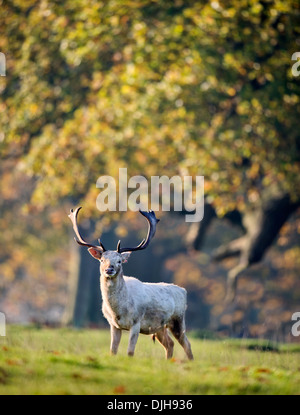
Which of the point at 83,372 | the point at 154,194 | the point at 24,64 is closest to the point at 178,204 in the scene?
the point at 154,194

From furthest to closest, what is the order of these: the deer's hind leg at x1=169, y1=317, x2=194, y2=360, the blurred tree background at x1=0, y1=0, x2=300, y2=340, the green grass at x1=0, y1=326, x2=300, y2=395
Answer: the blurred tree background at x1=0, y1=0, x2=300, y2=340, the deer's hind leg at x1=169, y1=317, x2=194, y2=360, the green grass at x1=0, y1=326, x2=300, y2=395

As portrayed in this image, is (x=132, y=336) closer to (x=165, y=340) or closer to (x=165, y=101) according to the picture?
(x=165, y=340)

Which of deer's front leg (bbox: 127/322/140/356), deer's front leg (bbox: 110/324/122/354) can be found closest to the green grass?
deer's front leg (bbox: 127/322/140/356)

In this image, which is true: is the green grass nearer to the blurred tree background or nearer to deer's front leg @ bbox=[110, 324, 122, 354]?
deer's front leg @ bbox=[110, 324, 122, 354]

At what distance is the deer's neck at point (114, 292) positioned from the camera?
9547mm

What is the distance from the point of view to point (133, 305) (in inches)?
379

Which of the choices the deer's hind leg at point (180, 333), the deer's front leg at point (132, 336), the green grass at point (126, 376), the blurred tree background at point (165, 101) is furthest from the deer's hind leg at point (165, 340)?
Result: the blurred tree background at point (165, 101)

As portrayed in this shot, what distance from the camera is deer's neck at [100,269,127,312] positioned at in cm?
955

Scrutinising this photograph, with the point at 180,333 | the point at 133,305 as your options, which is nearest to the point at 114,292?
the point at 133,305

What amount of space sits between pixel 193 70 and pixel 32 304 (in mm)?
35370

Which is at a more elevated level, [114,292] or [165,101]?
[165,101]

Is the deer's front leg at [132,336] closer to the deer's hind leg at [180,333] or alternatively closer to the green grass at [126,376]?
the green grass at [126,376]

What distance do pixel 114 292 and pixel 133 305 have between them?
318 mm

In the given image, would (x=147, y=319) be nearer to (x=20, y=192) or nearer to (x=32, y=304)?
(x=20, y=192)
